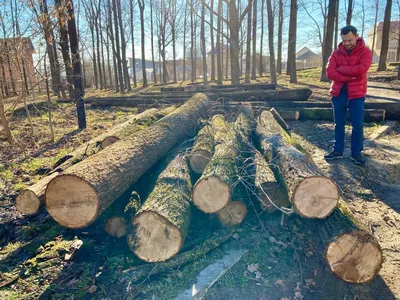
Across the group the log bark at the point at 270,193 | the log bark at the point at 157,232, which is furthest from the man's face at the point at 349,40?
the log bark at the point at 157,232

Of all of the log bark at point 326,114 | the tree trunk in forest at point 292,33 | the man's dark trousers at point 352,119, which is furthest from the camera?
the tree trunk in forest at point 292,33

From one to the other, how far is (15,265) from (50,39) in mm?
5663

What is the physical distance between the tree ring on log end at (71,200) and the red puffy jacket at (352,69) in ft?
12.8

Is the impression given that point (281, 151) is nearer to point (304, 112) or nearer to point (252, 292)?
point (252, 292)

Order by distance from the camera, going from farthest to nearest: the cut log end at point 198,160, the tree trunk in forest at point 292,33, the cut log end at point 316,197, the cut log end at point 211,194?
the tree trunk in forest at point 292,33
the cut log end at point 198,160
the cut log end at point 211,194
the cut log end at point 316,197

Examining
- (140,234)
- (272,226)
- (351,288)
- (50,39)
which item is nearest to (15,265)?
(140,234)

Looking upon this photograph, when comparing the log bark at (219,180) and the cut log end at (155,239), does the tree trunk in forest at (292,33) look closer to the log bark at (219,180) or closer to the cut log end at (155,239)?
the log bark at (219,180)

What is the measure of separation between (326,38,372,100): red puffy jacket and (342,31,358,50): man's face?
0.08m

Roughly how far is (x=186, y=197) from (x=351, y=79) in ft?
10.5

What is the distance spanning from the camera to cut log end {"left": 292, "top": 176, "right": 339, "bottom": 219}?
2.60m

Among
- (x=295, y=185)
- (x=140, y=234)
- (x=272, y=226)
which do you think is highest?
(x=295, y=185)

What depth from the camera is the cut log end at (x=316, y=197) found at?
8.54 feet

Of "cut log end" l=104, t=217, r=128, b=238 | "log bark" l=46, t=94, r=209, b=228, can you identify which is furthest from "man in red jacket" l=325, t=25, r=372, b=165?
"cut log end" l=104, t=217, r=128, b=238

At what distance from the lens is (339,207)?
271 centimetres
